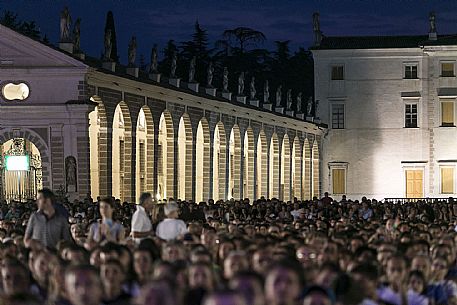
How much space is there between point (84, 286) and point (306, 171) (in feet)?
256

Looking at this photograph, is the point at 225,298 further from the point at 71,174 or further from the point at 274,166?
the point at 274,166

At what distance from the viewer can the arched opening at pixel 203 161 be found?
6575cm

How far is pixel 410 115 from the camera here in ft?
296

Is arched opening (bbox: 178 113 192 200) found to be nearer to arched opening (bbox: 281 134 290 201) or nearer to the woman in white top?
arched opening (bbox: 281 134 290 201)

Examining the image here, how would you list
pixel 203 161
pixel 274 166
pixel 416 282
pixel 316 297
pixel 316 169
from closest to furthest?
pixel 316 297, pixel 416 282, pixel 203 161, pixel 274 166, pixel 316 169

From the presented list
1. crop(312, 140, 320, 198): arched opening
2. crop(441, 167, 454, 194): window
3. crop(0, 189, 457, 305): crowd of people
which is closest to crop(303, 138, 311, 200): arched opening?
crop(312, 140, 320, 198): arched opening

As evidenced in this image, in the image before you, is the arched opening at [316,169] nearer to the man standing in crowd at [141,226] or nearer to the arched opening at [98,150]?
the arched opening at [98,150]

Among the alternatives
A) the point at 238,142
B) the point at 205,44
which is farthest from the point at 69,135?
the point at 205,44

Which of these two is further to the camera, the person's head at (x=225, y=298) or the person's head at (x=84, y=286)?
the person's head at (x=84, y=286)

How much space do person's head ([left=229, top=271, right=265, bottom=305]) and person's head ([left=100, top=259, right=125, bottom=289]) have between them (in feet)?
9.75

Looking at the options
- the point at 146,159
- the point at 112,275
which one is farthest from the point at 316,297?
the point at 146,159

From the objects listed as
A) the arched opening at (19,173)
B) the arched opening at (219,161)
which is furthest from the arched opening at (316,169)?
the arched opening at (19,173)

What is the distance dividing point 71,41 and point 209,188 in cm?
1600

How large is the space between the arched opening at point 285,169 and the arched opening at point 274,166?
1112 mm
